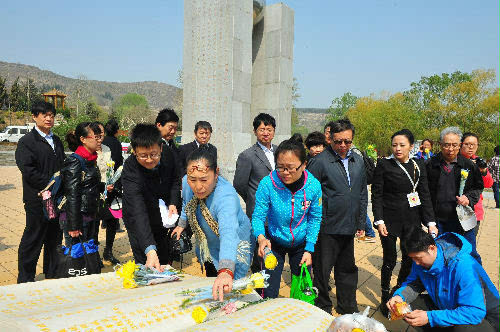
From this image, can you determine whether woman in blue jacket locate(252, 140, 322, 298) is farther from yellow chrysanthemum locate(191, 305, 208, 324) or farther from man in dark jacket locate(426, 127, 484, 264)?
man in dark jacket locate(426, 127, 484, 264)

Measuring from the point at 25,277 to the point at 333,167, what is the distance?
11.6 feet

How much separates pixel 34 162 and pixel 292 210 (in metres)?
3.05

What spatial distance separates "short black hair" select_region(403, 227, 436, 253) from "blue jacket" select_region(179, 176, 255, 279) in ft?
3.73

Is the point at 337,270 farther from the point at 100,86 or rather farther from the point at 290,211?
the point at 100,86

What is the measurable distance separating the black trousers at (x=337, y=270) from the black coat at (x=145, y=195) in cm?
156

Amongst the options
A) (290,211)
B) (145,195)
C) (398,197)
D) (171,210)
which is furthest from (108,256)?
(398,197)

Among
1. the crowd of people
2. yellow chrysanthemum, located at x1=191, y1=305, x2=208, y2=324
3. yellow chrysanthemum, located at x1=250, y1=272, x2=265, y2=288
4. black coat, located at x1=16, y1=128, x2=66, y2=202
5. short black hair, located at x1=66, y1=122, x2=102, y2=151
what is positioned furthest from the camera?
black coat, located at x1=16, y1=128, x2=66, y2=202

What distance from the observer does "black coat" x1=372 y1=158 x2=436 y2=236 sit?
356 centimetres

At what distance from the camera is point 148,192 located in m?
3.02

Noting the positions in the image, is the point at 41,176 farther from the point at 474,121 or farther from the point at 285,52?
the point at 474,121

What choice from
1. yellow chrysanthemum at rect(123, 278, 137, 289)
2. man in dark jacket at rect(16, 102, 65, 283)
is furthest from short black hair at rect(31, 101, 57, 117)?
yellow chrysanthemum at rect(123, 278, 137, 289)

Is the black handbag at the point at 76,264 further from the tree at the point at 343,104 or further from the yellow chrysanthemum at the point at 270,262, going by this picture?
the tree at the point at 343,104

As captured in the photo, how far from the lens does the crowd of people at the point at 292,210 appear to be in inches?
89.7

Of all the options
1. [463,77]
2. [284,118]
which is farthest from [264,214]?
[463,77]
